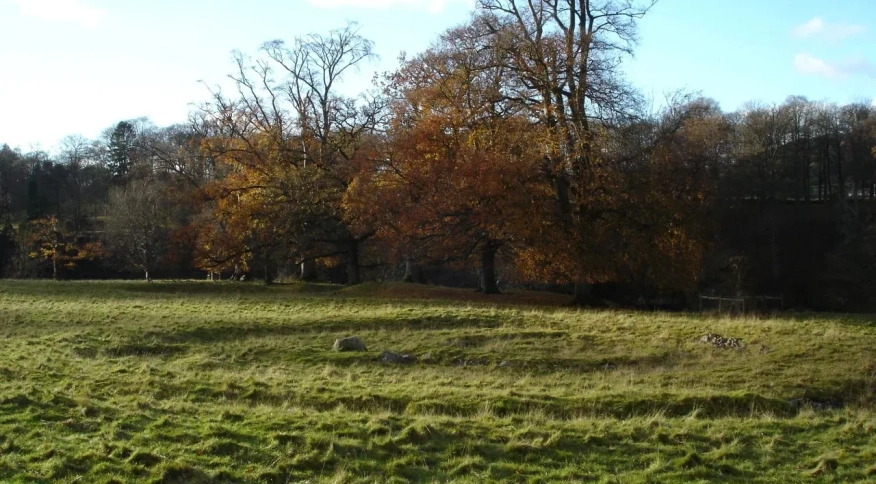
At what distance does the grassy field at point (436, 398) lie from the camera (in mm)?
7766

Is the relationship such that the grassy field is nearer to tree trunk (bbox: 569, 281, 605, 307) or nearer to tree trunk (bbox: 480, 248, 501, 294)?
tree trunk (bbox: 569, 281, 605, 307)

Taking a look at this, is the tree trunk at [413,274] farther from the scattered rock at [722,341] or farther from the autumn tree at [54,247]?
the autumn tree at [54,247]

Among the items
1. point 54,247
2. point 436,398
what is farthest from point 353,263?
point 436,398

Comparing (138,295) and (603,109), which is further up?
(603,109)

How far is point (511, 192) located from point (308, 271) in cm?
2030

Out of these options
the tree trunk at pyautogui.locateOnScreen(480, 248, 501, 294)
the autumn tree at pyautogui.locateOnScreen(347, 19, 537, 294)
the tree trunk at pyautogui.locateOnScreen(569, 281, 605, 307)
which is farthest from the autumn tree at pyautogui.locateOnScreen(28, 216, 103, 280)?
the tree trunk at pyautogui.locateOnScreen(569, 281, 605, 307)

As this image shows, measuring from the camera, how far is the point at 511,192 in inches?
1046

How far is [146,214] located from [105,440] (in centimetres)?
4123

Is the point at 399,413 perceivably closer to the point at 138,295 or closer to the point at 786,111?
the point at 138,295

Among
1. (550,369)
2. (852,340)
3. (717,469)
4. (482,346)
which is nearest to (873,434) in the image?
(717,469)

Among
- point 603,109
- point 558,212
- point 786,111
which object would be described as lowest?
point 558,212

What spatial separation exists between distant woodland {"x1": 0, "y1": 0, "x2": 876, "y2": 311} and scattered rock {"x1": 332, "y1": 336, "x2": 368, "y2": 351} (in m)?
11.1

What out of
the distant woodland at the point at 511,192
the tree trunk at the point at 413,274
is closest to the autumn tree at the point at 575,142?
the distant woodland at the point at 511,192

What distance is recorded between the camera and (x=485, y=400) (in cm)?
1134
